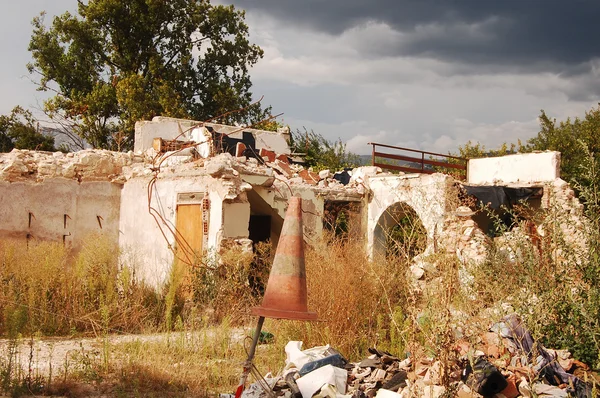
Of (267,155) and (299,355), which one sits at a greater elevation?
(267,155)

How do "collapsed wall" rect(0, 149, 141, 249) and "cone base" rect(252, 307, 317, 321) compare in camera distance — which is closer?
"cone base" rect(252, 307, 317, 321)

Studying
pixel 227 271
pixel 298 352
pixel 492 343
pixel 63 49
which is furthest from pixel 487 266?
pixel 63 49

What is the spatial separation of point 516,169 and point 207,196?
25.7 ft

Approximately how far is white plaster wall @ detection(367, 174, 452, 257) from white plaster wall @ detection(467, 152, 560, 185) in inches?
103

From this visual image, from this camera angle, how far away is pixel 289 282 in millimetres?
4832

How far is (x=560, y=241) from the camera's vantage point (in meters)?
6.57

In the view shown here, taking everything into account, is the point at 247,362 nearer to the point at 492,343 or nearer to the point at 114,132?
the point at 492,343

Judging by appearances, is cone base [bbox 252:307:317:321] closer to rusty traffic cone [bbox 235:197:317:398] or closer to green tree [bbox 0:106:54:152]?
rusty traffic cone [bbox 235:197:317:398]

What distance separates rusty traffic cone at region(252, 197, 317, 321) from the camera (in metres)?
4.68

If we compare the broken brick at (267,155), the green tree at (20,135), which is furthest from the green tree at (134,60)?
the broken brick at (267,155)

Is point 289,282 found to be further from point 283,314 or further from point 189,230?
point 189,230

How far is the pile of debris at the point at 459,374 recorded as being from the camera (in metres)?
5.24

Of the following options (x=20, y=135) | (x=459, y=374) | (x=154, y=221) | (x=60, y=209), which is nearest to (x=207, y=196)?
(x=154, y=221)

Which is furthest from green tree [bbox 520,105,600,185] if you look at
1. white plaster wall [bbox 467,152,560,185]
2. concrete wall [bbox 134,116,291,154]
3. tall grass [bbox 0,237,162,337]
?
tall grass [bbox 0,237,162,337]
